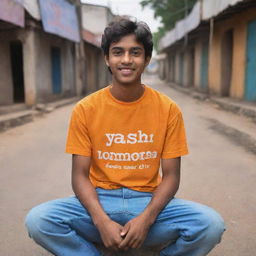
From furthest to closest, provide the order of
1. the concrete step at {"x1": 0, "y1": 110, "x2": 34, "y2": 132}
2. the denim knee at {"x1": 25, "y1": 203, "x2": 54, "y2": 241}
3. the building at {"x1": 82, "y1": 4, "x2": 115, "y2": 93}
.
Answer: the building at {"x1": 82, "y1": 4, "x2": 115, "y2": 93}
the concrete step at {"x1": 0, "y1": 110, "x2": 34, "y2": 132}
the denim knee at {"x1": 25, "y1": 203, "x2": 54, "y2": 241}

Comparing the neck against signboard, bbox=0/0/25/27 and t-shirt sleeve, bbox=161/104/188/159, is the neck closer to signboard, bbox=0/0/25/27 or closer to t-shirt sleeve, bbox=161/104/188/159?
t-shirt sleeve, bbox=161/104/188/159

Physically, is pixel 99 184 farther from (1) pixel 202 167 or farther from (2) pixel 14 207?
(1) pixel 202 167

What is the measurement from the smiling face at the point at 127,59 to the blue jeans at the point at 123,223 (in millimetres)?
642

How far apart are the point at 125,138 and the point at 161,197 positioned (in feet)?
1.26

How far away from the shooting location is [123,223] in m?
1.90

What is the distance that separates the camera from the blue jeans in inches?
70.2

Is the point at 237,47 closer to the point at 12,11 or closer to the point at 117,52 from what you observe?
the point at 12,11

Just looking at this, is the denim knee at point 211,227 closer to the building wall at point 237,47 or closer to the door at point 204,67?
the building wall at point 237,47

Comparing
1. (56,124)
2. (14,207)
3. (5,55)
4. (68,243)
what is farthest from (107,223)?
(5,55)

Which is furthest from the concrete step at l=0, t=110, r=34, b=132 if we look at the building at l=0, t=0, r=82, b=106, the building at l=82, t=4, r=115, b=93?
the building at l=82, t=4, r=115, b=93

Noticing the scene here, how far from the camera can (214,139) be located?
613 cm

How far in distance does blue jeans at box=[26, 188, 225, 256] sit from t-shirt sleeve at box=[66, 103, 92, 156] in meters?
0.26

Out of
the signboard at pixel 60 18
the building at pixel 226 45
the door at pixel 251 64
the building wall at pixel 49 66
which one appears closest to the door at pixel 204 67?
the building at pixel 226 45

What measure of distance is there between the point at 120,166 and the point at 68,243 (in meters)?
0.50
